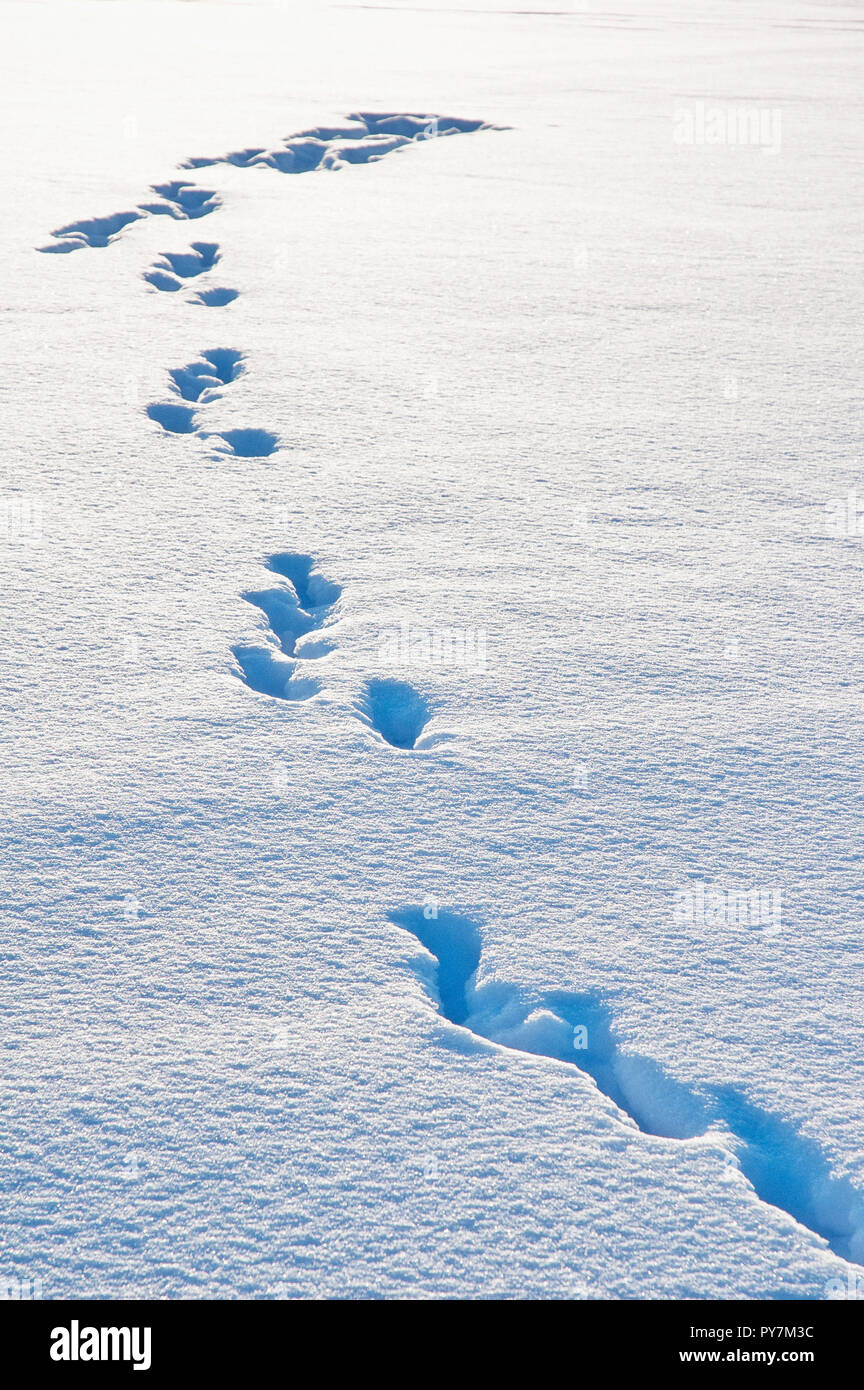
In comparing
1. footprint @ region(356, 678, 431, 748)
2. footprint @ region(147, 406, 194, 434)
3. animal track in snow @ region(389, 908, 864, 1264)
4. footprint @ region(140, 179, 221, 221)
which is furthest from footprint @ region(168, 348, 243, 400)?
animal track in snow @ region(389, 908, 864, 1264)

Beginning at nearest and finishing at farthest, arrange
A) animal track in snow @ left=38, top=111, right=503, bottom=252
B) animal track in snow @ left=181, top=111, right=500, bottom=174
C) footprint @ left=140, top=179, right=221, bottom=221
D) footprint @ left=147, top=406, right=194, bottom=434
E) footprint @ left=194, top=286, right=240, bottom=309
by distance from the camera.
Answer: footprint @ left=147, top=406, right=194, bottom=434 < footprint @ left=194, top=286, right=240, bottom=309 < animal track in snow @ left=38, top=111, right=503, bottom=252 < footprint @ left=140, top=179, right=221, bottom=221 < animal track in snow @ left=181, top=111, right=500, bottom=174

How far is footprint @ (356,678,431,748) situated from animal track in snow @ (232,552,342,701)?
11 centimetres

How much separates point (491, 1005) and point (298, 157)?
614 cm

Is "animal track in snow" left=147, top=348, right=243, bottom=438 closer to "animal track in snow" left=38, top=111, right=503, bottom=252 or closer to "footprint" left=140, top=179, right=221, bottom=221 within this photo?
"animal track in snow" left=38, top=111, right=503, bottom=252

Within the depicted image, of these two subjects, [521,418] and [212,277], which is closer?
[521,418]

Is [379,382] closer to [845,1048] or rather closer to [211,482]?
[211,482]

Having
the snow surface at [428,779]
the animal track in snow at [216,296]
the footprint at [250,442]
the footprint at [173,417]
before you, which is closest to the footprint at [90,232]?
the snow surface at [428,779]

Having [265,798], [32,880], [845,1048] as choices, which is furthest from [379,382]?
[845,1048]

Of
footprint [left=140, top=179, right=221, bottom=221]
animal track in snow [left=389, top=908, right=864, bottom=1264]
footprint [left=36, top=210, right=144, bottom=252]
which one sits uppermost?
footprint [left=140, top=179, right=221, bottom=221]

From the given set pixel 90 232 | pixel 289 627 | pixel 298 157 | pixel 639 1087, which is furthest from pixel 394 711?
pixel 298 157

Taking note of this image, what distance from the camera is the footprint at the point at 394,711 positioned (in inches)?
79.8

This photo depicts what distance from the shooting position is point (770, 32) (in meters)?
12.2

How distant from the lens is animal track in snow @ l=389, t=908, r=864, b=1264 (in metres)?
Answer: 1.25
